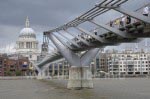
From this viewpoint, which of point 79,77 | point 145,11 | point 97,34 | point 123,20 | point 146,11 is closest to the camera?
point 146,11

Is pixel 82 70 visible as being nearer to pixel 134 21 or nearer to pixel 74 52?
pixel 74 52

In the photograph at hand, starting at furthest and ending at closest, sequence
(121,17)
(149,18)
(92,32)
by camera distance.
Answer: (92,32) < (121,17) < (149,18)

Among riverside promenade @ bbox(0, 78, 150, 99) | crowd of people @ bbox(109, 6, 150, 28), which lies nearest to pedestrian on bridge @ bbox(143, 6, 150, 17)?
crowd of people @ bbox(109, 6, 150, 28)

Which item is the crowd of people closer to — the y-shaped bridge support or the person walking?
the person walking

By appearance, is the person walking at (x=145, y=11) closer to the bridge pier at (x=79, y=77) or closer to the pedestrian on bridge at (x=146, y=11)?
the pedestrian on bridge at (x=146, y=11)

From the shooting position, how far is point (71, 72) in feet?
283

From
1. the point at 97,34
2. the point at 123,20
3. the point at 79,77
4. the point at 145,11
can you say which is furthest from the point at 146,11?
the point at 79,77

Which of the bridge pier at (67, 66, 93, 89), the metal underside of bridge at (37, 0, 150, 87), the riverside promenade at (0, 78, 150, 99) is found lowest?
the riverside promenade at (0, 78, 150, 99)

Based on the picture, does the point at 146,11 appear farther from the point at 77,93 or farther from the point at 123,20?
the point at 77,93

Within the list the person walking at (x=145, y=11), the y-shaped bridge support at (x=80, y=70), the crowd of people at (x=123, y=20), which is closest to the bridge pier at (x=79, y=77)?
the y-shaped bridge support at (x=80, y=70)

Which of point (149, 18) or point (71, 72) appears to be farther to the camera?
point (71, 72)

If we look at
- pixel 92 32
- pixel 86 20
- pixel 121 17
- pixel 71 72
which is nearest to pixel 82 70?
pixel 71 72

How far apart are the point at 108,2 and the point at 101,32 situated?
2108 cm

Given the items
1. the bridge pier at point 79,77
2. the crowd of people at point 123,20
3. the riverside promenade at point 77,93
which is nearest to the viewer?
the crowd of people at point 123,20
